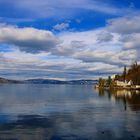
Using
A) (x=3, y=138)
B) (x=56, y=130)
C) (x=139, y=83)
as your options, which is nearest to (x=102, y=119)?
(x=56, y=130)

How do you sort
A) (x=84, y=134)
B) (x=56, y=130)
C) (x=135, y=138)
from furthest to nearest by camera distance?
(x=56, y=130) < (x=84, y=134) < (x=135, y=138)

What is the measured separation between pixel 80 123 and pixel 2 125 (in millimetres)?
9139

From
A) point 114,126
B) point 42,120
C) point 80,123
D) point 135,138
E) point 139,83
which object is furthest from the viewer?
point 139,83

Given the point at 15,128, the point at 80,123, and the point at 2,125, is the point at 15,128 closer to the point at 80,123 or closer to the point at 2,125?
the point at 2,125

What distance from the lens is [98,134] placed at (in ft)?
113

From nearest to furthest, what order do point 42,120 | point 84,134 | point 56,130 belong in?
point 84,134 → point 56,130 → point 42,120

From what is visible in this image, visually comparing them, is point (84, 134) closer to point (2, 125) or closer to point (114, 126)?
point (114, 126)

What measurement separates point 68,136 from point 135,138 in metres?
6.13

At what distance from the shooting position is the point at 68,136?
33219mm

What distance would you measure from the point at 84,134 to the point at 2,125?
1114 centimetres

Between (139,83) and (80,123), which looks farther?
(139,83)

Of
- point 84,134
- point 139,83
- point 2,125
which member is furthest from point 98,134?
point 139,83

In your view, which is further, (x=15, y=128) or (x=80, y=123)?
(x=80, y=123)

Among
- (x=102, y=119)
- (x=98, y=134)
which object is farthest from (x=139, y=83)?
(x=98, y=134)
